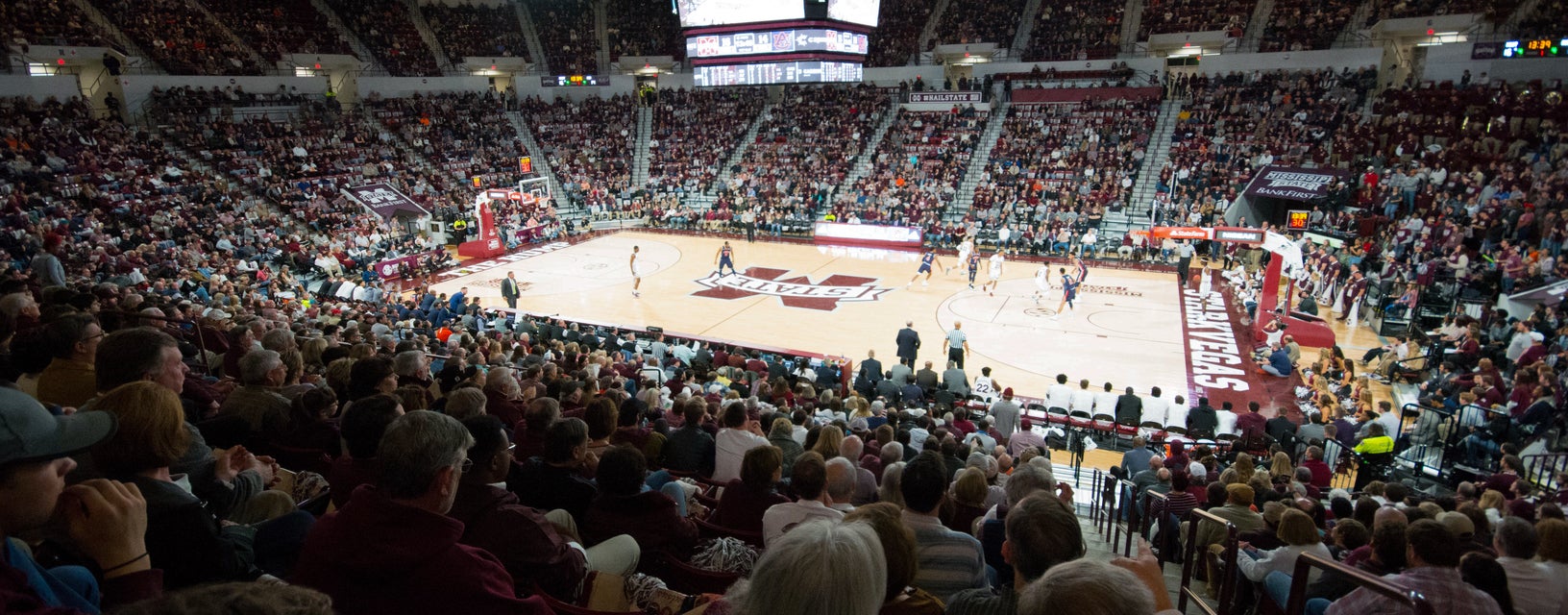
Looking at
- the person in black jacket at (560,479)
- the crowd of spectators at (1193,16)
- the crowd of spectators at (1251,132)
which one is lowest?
the person in black jacket at (560,479)

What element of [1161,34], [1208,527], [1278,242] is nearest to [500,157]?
[1161,34]

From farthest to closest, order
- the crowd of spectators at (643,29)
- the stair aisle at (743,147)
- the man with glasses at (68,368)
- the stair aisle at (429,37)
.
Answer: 1. the crowd of spectators at (643,29)
2. the stair aisle at (429,37)
3. the stair aisle at (743,147)
4. the man with glasses at (68,368)

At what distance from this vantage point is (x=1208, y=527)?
557cm

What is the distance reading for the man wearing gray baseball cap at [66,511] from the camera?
2008 millimetres

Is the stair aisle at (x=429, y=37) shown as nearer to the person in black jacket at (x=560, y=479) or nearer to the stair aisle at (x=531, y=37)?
the stair aisle at (x=531, y=37)

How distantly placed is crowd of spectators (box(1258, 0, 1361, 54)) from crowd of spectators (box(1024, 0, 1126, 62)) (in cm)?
608

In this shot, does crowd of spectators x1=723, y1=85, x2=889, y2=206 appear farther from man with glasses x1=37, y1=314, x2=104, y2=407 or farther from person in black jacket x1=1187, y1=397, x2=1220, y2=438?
man with glasses x1=37, y1=314, x2=104, y2=407

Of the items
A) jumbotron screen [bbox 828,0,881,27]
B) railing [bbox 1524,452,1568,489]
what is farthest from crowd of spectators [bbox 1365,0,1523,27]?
railing [bbox 1524,452,1568,489]

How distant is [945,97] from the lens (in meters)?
37.4

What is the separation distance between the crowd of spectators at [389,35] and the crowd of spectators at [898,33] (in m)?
22.8

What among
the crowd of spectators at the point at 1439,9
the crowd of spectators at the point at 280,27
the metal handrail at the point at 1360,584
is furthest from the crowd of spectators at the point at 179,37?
the crowd of spectators at the point at 1439,9

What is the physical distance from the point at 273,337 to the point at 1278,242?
717 inches

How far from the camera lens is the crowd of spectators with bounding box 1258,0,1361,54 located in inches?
1281

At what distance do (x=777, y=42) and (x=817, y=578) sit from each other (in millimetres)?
27291
